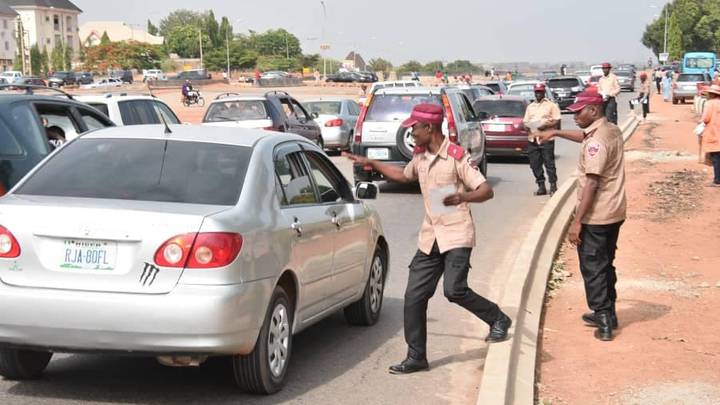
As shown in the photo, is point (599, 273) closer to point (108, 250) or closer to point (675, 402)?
point (675, 402)

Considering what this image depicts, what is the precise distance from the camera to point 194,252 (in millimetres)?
5590

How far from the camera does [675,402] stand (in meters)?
6.34

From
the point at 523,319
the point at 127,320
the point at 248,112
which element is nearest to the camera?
the point at 127,320

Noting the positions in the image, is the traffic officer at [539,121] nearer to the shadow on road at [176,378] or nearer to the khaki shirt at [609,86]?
the khaki shirt at [609,86]

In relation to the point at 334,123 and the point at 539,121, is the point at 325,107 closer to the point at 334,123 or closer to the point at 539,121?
the point at 334,123

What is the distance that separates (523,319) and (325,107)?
2072cm


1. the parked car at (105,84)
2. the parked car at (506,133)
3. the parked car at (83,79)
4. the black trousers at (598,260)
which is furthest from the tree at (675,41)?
the black trousers at (598,260)

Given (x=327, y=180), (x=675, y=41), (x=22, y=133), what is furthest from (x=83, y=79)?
(x=327, y=180)

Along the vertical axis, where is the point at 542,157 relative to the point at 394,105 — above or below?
below

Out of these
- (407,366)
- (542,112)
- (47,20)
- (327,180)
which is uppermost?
(47,20)

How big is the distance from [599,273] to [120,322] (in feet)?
12.7

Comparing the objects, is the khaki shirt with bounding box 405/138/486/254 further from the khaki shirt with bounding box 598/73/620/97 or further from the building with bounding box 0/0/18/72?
the building with bounding box 0/0/18/72

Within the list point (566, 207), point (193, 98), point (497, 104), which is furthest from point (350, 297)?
point (193, 98)

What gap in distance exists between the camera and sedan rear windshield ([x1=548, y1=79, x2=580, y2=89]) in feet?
163
